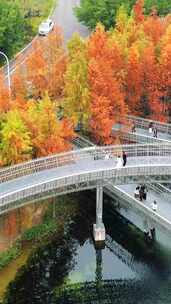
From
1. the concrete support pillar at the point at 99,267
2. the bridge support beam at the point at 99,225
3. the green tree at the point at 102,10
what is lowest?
the concrete support pillar at the point at 99,267

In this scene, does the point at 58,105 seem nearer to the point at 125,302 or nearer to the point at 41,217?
the point at 41,217

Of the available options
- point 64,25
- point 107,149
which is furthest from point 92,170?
point 64,25

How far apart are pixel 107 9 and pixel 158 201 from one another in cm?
4696

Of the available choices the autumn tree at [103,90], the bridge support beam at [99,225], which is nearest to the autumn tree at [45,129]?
the autumn tree at [103,90]

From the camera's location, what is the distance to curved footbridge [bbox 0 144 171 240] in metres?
64.7

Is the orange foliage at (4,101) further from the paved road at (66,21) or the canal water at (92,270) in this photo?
the paved road at (66,21)

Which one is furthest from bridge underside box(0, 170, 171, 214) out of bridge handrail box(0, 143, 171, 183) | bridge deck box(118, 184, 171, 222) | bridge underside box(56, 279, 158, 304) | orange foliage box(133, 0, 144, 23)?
orange foliage box(133, 0, 144, 23)

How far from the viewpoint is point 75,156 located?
7144cm

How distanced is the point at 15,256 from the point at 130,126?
23.5 meters

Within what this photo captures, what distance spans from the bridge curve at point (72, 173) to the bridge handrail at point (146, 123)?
10.4 m

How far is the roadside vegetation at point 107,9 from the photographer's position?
107438 mm

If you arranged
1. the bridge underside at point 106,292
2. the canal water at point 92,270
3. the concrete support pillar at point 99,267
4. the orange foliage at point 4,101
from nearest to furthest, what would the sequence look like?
1. the bridge underside at point 106,292
2. the canal water at point 92,270
3. the concrete support pillar at point 99,267
4. the orange foliage at point 4,101

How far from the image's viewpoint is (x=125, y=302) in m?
63.3

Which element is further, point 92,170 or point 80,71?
point 80,71
